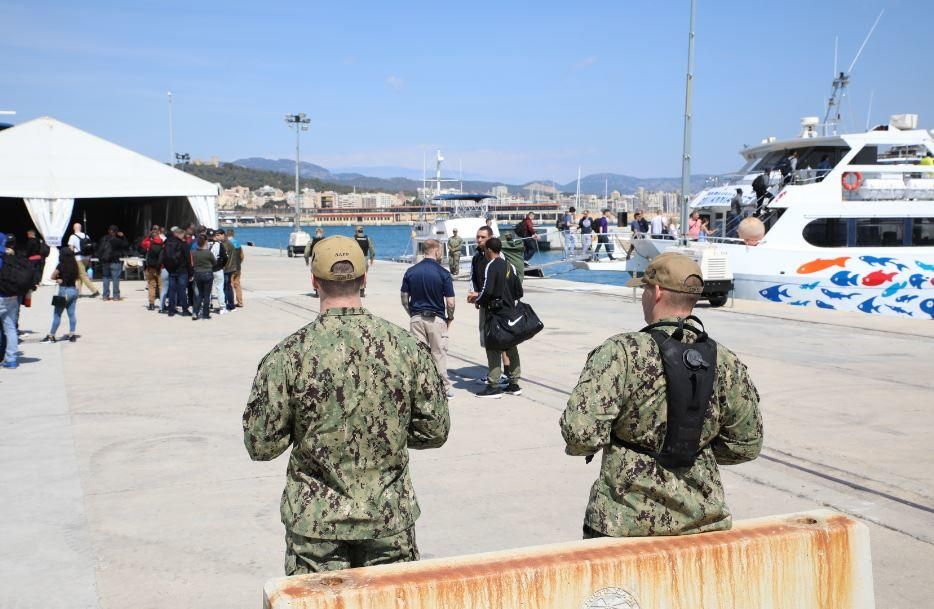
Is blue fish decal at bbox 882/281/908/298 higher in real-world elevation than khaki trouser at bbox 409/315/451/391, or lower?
lower

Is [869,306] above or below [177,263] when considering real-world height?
below

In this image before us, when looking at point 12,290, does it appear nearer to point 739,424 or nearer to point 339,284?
point 339,284

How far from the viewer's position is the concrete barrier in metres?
2.47

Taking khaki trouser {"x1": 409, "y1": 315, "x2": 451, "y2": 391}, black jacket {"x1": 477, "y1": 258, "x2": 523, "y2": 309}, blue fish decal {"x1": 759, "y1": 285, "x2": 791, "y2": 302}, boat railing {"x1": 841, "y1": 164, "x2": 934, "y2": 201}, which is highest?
boat railing {"x1": 841, "y1": 164, "x2": 934, "y2": 201}

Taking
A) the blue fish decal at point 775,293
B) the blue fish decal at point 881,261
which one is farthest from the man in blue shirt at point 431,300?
the blue fish decal at point 881,261

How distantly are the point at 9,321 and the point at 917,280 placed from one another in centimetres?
1783

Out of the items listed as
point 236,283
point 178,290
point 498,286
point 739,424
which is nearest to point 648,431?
point 739,424

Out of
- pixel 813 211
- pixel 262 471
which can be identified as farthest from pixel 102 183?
pixel 262 471

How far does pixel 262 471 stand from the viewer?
6.38 m

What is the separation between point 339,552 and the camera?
2.82 m

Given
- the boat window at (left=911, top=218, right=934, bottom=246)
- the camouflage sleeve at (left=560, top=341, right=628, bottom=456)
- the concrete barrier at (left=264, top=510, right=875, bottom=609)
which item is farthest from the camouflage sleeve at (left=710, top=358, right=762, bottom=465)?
the boat window at (left=911, top=218, right=934, bottom=246)

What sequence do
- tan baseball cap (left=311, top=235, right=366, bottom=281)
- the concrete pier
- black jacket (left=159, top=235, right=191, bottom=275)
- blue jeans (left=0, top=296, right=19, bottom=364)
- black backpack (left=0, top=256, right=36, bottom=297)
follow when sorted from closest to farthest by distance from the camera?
tan baseball cap (left=311, top=235, right=366, bottom=281) → the concrete pier → black backpack (left=0, top=256, right=36, bottom=297) → blue jeans (left=0, top=296, right=19, bottom=364) → black jacket (left=159, top=235, right=191, bottom=275)

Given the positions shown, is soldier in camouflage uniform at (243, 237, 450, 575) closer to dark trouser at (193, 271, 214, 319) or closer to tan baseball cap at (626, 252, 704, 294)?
tan baseball cap at (626, 252, 704, 294)

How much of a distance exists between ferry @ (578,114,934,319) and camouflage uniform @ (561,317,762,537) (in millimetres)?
15048
